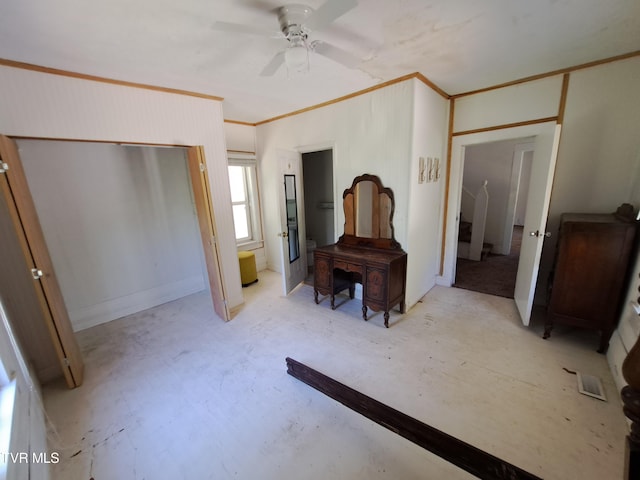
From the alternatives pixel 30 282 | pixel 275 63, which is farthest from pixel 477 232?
pixel 30 282

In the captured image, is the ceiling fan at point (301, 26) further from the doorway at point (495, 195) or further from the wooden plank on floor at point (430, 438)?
the doorway at point (495, 195)

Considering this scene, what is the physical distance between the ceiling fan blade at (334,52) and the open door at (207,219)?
158cm

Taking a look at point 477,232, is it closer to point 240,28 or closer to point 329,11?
point 329,11

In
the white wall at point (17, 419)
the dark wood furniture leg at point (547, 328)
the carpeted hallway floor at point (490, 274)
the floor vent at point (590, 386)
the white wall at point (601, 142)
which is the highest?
the white wall at point (601, 142)

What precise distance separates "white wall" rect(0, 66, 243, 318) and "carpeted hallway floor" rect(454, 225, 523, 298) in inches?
134

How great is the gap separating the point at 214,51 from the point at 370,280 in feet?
8.07

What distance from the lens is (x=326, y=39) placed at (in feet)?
5.90

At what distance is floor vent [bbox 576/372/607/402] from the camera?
71.2 inches

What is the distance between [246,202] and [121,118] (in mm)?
2171

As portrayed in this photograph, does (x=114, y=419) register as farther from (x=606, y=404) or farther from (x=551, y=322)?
(x=551, y=322)

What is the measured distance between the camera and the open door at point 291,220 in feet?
11.4

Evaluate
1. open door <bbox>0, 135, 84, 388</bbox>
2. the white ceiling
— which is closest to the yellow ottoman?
open door <bbox>0, 135, 84, 388</bbox>

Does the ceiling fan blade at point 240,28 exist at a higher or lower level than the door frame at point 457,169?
higher

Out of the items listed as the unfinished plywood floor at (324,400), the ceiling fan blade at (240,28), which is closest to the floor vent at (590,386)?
the unfinished plywood floor at (324,400)
